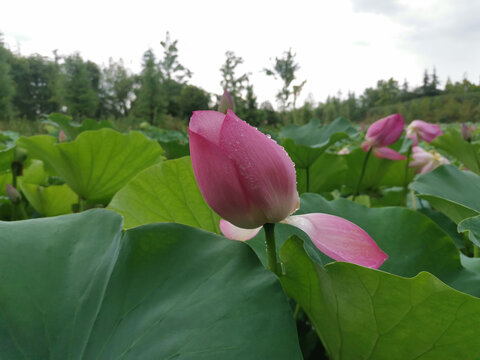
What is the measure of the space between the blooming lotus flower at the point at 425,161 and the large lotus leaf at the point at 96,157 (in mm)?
695

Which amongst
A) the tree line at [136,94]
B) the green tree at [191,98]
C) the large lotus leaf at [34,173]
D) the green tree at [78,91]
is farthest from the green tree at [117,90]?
the large lotus leaf at [34,173]

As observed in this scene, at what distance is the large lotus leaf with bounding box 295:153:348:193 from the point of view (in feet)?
2.92

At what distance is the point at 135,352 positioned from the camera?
0.22 m

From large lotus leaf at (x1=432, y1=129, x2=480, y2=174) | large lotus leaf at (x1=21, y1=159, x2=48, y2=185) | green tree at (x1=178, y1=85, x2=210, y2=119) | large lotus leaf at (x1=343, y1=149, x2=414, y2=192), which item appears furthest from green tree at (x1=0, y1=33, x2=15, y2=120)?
large lotus leaf at (x1=432, y1=129, x2=480, y2=174)

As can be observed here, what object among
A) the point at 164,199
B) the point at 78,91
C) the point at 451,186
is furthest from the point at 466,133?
the point at 78,91

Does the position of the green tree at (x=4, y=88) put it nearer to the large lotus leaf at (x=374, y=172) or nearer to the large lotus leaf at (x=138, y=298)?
the large lotus leaf at (x=374, y=172)

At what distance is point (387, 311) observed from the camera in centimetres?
22

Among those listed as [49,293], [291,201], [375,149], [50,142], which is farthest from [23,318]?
[375,149]

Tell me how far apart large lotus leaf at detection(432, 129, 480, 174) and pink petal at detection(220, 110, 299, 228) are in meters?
0.81

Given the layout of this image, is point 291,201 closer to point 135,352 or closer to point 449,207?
point 135,352

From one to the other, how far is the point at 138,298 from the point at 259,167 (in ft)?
0.41

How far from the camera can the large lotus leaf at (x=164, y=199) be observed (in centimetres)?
45

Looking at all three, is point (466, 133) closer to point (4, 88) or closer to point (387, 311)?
point (387, 311)

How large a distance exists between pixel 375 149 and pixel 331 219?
2.15ft
